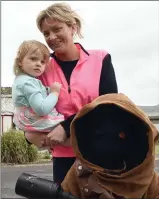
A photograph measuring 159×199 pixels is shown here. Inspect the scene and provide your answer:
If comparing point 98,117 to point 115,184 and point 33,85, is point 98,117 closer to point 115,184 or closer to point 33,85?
point 115,184

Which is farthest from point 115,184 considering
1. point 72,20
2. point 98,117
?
point 72,20

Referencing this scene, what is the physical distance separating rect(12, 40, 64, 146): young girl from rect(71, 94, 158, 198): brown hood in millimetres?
355

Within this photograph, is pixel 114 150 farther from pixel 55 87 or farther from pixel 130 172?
pixel 55 87

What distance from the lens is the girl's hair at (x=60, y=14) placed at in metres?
1.87

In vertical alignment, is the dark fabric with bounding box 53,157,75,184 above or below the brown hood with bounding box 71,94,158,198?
below

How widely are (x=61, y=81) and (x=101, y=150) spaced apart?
49 centimetres

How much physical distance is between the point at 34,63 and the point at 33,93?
140 millimetres

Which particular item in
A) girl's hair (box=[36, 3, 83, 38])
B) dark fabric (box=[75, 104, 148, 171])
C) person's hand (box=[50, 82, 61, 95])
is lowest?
dark fabric (box=[75, 104, 148, 171])

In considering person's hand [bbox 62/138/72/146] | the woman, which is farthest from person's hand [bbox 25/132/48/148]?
person's hand [bbox 62/138/72/146]

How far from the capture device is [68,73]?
195 centimetres

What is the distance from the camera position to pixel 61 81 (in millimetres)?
1934

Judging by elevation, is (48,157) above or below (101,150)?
below

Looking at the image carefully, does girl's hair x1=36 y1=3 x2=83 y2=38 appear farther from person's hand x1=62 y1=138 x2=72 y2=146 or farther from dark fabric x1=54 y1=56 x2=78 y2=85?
person's hand x1=62 y1=138 x2=72 y2=146

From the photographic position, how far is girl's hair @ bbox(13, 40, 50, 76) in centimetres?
193
